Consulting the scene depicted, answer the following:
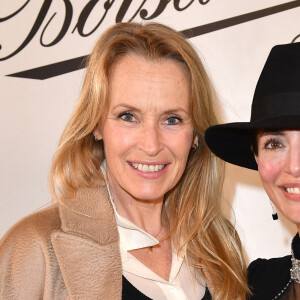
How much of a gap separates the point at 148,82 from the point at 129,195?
1.44 feet

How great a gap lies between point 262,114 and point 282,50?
8.6 inches

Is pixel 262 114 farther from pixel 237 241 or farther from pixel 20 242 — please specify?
pixel 20 242

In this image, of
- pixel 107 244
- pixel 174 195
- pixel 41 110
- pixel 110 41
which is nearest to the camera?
pixel 107 244

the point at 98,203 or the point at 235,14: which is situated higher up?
the point at 235,14

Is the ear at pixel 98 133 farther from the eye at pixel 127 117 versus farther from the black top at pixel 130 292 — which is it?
the black top at pixel 130 292

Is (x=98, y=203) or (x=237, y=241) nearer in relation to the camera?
(x=98, y=203)

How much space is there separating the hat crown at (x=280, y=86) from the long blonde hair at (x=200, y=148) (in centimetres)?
32

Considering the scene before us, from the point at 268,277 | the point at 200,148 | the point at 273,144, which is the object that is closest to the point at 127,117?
the point at 200,148

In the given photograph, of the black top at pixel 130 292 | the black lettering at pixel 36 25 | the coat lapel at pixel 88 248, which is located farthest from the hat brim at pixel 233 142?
the black lettering at pixel 36 25

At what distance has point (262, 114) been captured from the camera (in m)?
1.99

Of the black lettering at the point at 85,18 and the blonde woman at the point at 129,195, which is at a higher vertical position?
the black lettering at the point at 85,18

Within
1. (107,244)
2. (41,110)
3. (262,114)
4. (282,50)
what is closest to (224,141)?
(262,114)

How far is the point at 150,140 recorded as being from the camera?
2.16 meters

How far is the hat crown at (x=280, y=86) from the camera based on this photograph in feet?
6.29
